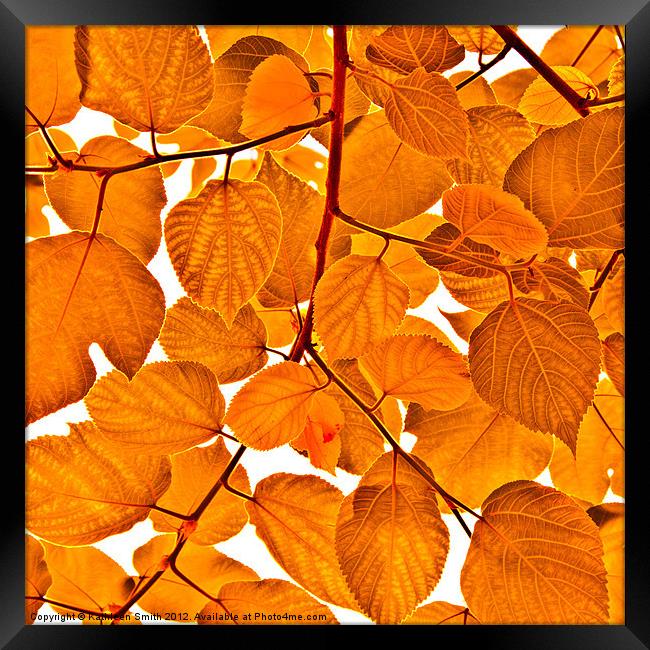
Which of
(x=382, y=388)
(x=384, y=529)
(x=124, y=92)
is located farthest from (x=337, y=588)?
(x=124, y=92)

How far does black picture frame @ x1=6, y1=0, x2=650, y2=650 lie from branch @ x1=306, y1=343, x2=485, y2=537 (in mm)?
96

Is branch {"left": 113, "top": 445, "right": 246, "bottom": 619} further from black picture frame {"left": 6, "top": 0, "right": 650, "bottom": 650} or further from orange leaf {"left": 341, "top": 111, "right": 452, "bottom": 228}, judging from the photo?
orange leaf {"left": 341, "top": 111, "right": 452, "bottom": 228}

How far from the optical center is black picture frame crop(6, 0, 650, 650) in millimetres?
469

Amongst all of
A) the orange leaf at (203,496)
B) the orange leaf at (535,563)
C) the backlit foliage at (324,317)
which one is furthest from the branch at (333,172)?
the orange leaf at (535,563)

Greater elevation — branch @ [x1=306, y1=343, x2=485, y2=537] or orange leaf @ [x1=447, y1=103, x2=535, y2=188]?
orange leaf @ [x1=447, y1=103, x2=535, y2=188]

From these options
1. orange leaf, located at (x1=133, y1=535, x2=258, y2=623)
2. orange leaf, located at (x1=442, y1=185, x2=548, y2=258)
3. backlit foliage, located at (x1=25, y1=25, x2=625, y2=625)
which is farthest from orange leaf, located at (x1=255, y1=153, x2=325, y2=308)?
orange leaf, located at (x1=133, y1=535, x2=258, y2=623)

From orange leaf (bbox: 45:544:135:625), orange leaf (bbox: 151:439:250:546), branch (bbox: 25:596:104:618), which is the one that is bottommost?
branch (bbox: 25:596:104:618)

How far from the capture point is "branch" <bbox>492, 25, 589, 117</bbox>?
47 centimetres

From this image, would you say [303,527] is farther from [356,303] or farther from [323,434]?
[356,303]

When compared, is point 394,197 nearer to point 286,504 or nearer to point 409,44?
point 409,44

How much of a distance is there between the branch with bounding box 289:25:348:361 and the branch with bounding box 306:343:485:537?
0.06 feet

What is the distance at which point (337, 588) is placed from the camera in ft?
1.59
